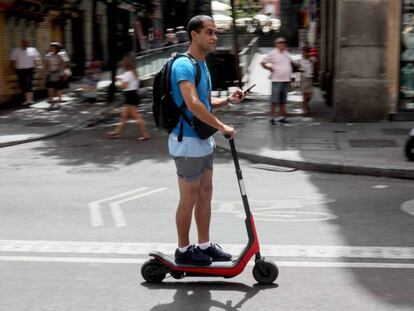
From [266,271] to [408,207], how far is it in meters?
3.31

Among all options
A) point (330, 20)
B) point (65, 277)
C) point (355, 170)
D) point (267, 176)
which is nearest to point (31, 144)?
point (267, 176)

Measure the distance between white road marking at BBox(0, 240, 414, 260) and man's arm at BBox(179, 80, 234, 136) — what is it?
Answer: 1.56 meters

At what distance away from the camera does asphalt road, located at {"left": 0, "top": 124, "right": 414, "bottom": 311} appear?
514cm

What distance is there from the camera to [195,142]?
5.35 m

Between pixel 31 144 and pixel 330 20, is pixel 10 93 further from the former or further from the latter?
pixel 330 20

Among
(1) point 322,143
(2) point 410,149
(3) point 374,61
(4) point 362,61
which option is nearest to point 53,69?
(4) point 362,61

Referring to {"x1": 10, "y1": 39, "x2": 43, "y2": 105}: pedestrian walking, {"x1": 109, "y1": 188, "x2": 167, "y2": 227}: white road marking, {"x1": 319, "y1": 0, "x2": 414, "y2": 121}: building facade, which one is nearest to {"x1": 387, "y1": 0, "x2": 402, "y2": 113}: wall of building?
{"x1": 319, "y1": 0, "x2": 414, "y2": 121}: building facade

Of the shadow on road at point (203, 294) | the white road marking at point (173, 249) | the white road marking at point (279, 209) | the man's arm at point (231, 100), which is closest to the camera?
the shadow on road at point (203, 294)

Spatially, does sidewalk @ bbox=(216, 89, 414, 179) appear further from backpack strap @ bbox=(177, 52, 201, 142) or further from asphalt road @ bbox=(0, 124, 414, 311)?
backpack strap @ bbox=(177, 52, 201, 142)

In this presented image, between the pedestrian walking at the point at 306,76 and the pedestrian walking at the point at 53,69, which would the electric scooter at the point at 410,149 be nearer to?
the pedestrian walking at the point at 306,76

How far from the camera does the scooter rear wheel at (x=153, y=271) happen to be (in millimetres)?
5453

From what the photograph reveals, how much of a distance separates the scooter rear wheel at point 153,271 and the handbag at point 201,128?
1007 millimetres

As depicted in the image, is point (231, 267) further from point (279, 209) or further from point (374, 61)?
point (374, 61)

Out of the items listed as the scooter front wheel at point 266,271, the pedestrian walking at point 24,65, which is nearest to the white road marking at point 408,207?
the scooter front wheel at point 266,271
